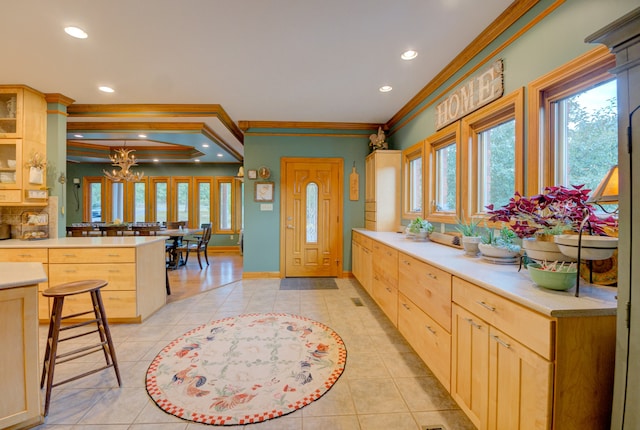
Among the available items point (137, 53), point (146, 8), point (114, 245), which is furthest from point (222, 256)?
point (146, 8)

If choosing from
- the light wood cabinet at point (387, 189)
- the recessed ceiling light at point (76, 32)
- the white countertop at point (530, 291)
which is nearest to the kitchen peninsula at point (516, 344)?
the white countertop at point (530, 291)

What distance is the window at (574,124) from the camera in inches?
58.6

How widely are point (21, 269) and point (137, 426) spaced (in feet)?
3.96

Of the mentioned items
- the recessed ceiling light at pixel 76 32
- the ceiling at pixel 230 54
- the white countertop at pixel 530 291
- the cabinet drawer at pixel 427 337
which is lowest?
the cabinet drawer at pixel 427 337

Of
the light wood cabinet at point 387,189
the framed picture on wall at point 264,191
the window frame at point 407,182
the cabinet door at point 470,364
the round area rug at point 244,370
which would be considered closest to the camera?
the cabinet door at point 470,364

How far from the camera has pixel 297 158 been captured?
466 cm

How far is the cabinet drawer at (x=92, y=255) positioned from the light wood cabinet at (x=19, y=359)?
1.34 metres

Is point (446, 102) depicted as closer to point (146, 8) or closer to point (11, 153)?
point (146, 8)

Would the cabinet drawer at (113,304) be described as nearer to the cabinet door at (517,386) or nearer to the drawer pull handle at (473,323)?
the drawer pull handle at (473,323)

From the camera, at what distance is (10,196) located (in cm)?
319

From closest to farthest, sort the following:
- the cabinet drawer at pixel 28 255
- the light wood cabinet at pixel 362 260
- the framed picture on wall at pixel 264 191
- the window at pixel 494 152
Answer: the window at pixel 494 152 → the cabinet drawer at pixel 28 255 → the light wood cabinet at pixel 362 260 → the framed picture on wall at pixel 264 191

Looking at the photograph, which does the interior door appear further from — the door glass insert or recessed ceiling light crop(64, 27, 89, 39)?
recessed ceiling light crop(64, 27, 89, 39)

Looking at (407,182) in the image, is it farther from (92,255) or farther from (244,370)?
(92,255)

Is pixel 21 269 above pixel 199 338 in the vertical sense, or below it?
above
